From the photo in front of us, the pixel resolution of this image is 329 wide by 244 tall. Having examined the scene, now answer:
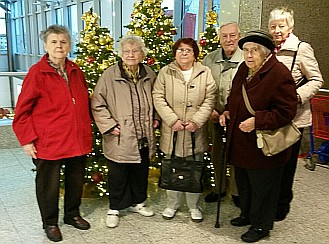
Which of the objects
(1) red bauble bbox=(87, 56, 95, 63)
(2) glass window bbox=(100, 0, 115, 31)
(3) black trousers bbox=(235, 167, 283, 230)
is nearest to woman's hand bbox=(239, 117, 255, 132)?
(3) black trousers bbox=(235, 167, 283, 230)

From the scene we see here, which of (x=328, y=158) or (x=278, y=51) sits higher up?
(x=278, y=51)

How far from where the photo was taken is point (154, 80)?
285cm

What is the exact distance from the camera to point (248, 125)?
2387 mm

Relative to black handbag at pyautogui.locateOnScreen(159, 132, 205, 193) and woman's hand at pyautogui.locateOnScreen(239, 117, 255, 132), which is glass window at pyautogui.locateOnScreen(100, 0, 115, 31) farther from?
woman's hand at pyautogui.locateOnScreen(239, 117, 255, 132)

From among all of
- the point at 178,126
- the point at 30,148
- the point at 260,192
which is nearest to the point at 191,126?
the point at 178,126

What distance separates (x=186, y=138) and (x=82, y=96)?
0.83m

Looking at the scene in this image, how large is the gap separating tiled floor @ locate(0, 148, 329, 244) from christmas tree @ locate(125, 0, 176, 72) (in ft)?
4.21

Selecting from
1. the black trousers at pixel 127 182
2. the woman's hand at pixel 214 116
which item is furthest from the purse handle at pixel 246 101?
the black trousers at pixel 127 182

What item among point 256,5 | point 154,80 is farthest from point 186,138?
point 256,5

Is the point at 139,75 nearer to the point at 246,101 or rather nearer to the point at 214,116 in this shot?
the point at 214,116

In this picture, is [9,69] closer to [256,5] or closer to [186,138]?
[256,5]

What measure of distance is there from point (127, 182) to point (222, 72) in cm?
116

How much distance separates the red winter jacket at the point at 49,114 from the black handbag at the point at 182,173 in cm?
68

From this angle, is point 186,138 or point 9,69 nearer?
point 186,138
